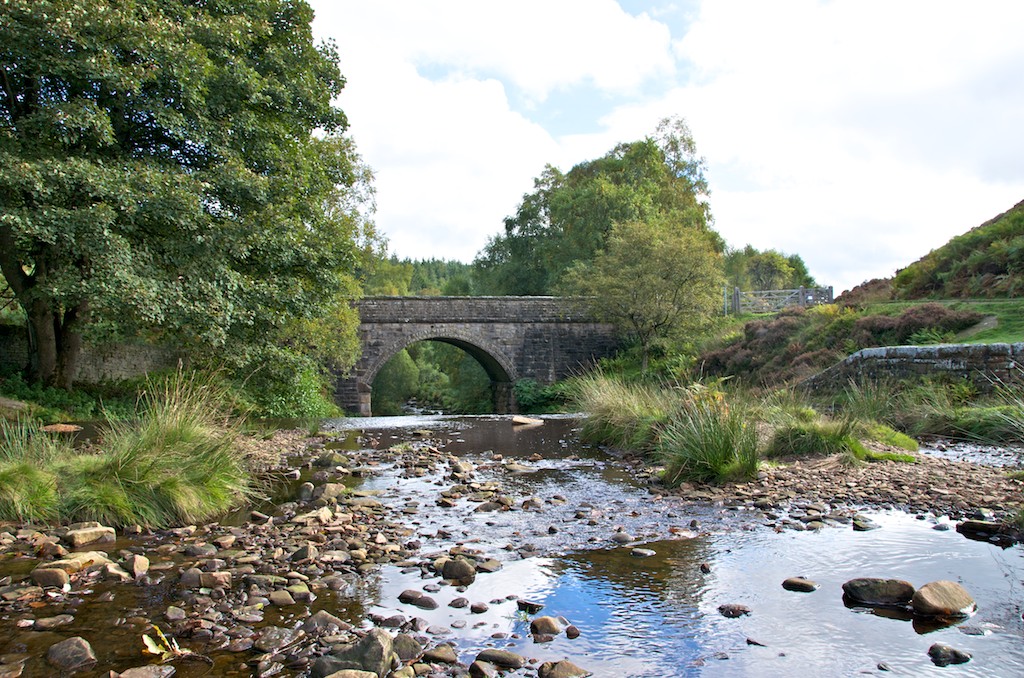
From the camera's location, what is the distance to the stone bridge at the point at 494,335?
2931cm

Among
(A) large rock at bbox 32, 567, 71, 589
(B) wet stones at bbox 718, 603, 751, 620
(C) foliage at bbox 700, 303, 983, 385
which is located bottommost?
(B) wet stones at bbox 718, 603, 751, 620

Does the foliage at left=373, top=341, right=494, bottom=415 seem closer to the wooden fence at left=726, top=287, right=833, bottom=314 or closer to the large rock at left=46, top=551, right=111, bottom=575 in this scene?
the wooden fence at left=726, top=287, right=833, bottom=314

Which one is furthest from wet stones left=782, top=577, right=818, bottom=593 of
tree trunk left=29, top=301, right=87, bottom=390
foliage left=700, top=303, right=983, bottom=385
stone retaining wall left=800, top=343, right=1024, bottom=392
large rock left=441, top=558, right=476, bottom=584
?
foliage left=700, top=303, right=983, bottom=385

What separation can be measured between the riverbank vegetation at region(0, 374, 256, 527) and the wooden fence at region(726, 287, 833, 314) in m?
28.1

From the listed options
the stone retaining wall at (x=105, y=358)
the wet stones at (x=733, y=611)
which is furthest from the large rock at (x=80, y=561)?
the stone retaining wall at (x=105, y=358)

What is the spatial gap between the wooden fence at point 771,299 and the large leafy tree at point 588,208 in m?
5.33

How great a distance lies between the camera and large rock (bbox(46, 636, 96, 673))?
140 inches

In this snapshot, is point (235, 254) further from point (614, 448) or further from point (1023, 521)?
point (1023, 521)

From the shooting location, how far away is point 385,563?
5387mm

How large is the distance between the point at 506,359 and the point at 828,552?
25.7 metres

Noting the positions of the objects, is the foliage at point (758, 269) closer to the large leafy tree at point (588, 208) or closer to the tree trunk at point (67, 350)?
the large leafy tree at point (588, 208)

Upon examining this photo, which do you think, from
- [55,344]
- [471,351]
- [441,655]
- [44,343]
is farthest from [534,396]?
[441,655]

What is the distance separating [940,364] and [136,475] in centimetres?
1357

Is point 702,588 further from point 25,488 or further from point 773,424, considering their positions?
point 773,424
